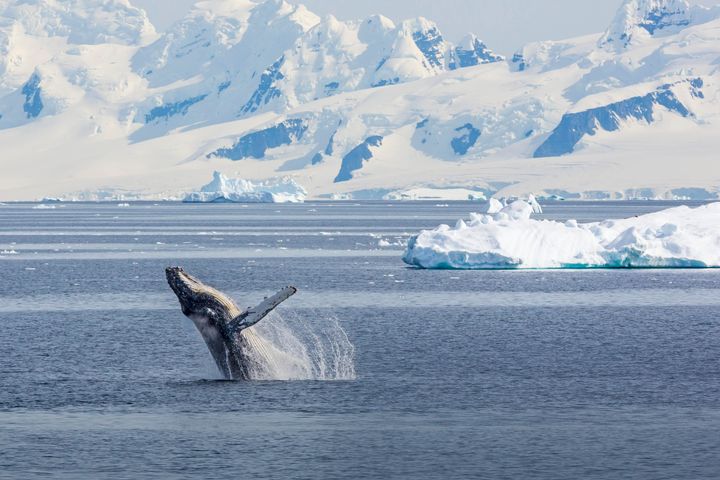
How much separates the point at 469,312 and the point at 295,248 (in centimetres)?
5918

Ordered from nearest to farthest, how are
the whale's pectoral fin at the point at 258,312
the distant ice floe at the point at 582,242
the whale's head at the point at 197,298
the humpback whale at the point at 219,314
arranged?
1. the whale's pectoral fin at the point at 258,312
2. the humpback whale at the point at 219,314
3. the whale's head at the point at 197,298
4. the distant ice floe at the point at 582,242

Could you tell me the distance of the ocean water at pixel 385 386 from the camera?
30.2 meters

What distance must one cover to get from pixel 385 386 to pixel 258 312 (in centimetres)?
569

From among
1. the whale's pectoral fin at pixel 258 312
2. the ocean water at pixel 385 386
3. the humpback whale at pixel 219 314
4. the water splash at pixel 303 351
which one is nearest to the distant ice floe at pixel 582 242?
the ocean water at pixel 385 386

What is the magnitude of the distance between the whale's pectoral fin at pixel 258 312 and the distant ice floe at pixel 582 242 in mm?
47154

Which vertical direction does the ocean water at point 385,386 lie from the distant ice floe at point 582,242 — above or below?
below

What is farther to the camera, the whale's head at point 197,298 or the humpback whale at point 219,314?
the whale's head at point 197,298

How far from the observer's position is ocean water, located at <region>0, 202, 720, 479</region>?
30.2 metres

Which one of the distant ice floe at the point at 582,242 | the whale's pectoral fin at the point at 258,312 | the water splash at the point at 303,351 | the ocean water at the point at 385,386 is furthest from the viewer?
the distant ice floe at the point at 582,242

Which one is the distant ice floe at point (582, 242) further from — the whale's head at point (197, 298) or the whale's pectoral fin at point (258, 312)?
the whale's pectoral fin at point (258, 312)

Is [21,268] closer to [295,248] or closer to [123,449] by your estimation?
[295,248]

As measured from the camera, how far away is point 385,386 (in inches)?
1556

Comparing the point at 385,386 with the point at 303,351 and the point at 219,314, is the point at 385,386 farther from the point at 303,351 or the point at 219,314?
the point at 219,314

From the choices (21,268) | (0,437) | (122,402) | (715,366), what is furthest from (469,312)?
(21,268)
